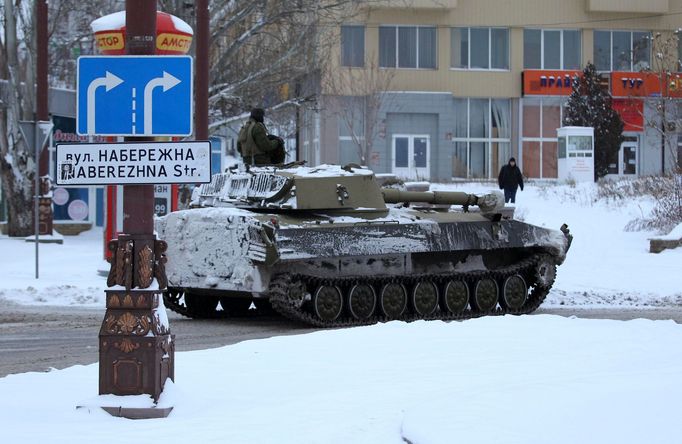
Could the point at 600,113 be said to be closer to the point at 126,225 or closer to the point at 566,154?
the point at 566,154

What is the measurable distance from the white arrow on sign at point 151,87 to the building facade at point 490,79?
40316mm

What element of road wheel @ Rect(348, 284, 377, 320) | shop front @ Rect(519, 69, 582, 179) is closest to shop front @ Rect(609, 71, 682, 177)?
shop front @ Rect(519, 69, 582, 179)

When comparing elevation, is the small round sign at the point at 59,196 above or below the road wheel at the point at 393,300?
above

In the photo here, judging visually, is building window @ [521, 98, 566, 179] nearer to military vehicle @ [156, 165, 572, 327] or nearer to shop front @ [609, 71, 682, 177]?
shop front @ [609, 71, 682, 177]

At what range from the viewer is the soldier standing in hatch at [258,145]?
1678cm

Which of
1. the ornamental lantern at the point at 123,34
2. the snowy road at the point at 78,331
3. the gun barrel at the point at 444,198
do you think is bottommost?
the snowy road at the point at 78,331

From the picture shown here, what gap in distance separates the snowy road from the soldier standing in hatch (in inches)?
81.5

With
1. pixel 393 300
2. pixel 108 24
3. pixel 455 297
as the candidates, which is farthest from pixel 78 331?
pixel 108 24

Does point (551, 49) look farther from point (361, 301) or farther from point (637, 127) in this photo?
point (361, 301)

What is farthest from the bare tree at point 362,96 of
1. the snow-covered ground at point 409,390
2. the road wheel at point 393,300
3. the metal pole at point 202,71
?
the snow-covered ground at point 409,390

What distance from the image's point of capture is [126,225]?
873cm

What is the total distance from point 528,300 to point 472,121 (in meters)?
35.0

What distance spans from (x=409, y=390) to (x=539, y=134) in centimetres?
4498

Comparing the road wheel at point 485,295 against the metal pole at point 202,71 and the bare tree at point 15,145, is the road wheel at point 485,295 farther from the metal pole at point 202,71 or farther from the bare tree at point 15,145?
the bare tree at point 15,145
